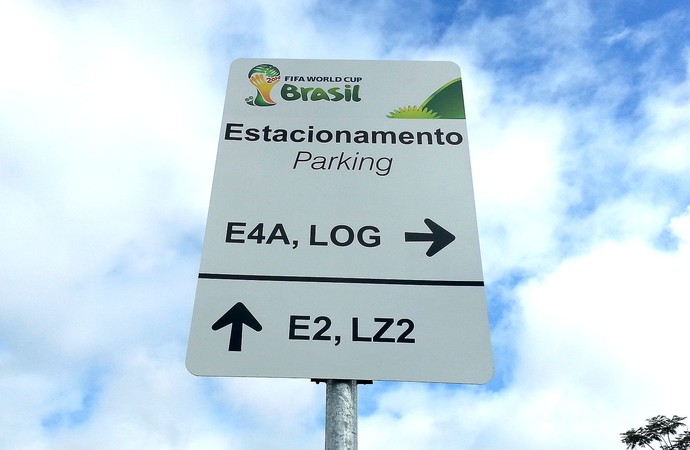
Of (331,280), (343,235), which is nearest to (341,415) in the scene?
(331,280)

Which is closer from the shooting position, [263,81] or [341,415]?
[341,415]

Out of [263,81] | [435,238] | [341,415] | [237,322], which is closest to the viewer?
[341,415]

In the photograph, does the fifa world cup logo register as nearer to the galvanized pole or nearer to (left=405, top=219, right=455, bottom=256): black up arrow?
(left=405, top=219, right=455, bottom=256): black up arrow

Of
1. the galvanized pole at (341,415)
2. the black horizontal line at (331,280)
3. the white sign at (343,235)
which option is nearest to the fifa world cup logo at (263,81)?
the white sign at (343,235)

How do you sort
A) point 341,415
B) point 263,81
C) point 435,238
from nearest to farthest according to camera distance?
→ point 341,415 < point 435,238 < point 263,81

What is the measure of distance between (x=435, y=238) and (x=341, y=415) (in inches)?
30.9

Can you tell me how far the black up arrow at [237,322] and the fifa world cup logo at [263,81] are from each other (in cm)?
111

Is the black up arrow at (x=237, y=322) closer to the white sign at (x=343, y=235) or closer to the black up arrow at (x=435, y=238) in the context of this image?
the white sign at (x=343, y=235)

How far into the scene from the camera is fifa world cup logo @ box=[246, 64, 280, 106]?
2576mm

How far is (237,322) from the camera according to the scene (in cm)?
191

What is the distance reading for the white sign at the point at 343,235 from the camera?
6.15ft

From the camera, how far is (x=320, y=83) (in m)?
2.64

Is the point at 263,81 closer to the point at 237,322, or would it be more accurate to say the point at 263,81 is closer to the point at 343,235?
the point at 343,235

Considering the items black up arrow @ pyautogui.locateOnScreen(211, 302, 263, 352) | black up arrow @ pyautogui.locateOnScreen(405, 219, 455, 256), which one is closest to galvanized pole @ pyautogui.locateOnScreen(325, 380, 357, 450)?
black up arrow @ pyautogui.locateOnScreen(211, 302, 263, 352)
